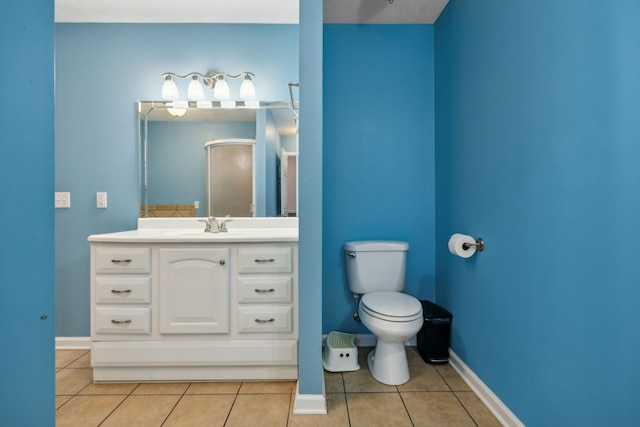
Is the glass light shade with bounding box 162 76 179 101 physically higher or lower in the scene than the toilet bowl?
higher

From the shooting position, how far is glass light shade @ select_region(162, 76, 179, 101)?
7.26 ft

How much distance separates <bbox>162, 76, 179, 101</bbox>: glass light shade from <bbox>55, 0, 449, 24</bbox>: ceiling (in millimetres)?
433

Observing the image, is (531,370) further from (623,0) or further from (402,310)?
(623,0)

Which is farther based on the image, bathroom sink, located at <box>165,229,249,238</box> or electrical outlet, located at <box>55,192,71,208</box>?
electrical outlet, located at <box>55,192,71,208</box>

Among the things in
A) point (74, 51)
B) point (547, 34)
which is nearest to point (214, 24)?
point (74, 51)

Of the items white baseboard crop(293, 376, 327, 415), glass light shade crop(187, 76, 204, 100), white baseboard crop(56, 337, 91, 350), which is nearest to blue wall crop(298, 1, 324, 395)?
white baseboard crop(293, 376, 327, 415)

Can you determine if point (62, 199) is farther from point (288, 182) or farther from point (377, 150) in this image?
point (377, 150)

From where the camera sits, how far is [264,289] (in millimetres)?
1722

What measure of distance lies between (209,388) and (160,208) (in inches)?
51.9

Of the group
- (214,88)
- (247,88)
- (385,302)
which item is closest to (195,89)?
(214,88)

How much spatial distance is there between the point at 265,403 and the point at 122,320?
0.93 meters

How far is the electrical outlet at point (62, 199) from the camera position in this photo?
7.27ft

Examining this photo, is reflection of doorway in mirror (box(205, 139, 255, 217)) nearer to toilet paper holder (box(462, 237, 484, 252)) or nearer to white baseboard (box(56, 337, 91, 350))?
white baseboard (box(56, 337, 91, 350))

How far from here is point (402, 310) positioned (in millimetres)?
1616
